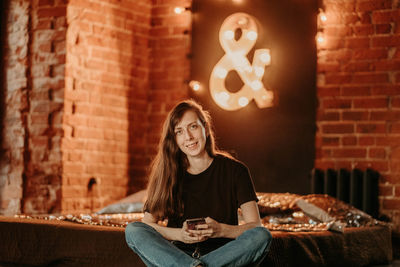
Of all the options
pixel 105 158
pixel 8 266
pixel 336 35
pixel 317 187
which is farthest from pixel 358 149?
pixel 8 266

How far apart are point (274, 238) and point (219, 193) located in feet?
1.46

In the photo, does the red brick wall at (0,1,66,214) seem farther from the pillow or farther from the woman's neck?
the woman's neck

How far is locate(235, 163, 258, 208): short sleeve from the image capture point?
9.64ft

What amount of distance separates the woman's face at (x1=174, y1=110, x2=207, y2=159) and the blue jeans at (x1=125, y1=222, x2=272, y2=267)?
0.46 meters

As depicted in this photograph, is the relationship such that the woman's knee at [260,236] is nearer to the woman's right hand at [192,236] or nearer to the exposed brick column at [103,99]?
the woman's right hand at [192,236]

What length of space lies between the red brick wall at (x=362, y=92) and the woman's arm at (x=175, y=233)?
230cm

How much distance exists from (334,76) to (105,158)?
1.97 meters

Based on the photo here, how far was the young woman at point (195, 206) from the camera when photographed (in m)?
2.72

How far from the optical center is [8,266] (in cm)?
314

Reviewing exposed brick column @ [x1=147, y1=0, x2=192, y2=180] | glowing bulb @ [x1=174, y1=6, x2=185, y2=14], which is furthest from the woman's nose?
glowing bulb @ [x1=174, y1=6, x2=185, y2=14]

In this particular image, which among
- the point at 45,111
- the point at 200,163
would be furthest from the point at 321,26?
the point at 200,163

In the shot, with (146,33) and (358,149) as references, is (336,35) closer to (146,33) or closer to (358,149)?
(358,149)

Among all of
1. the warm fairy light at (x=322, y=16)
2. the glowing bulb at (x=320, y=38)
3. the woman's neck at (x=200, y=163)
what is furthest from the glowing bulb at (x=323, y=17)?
the woman's neck at (x=200, y=163)

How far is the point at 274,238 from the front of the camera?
3.24m
